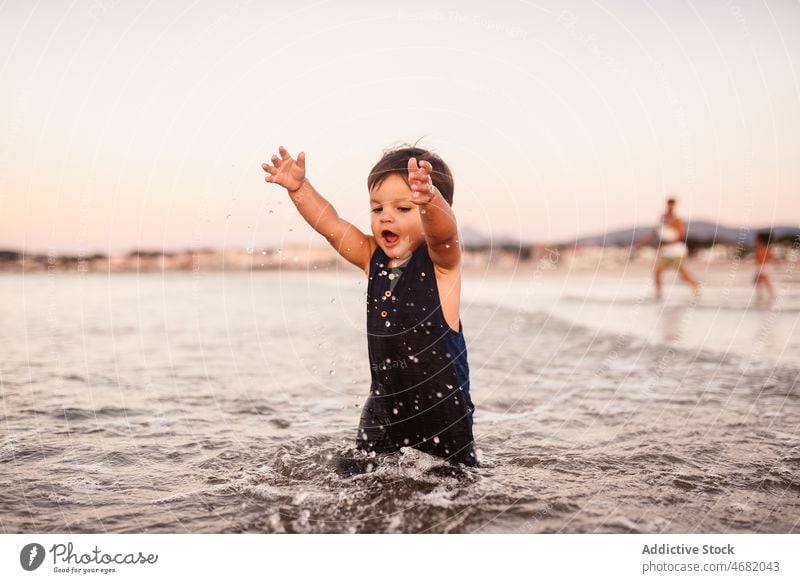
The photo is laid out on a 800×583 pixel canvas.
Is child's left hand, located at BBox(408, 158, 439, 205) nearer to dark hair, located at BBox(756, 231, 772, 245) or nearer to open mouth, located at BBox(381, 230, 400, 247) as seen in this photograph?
open mouth, located at BBox(381, 230, 400, 247)

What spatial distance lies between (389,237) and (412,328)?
0.42 meters

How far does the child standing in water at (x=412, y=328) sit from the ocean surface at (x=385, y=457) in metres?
0.14

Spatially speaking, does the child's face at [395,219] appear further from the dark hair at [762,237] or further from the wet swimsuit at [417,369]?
the dark hair at [762,237]

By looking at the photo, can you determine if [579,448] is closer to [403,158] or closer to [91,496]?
[403,158]

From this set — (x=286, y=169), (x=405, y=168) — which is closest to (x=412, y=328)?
(x=405, y=168)

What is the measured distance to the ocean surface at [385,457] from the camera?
2.68m

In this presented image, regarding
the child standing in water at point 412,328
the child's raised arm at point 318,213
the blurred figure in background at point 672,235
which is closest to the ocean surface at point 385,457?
the child standing in water at point 412,328

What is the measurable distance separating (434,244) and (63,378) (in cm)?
356

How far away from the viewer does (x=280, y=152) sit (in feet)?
10.4

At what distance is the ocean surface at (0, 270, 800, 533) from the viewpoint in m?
2.68

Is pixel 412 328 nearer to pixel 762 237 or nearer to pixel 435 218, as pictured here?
pixel 435 218

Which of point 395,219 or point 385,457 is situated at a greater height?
point 395,219

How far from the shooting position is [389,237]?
3025 millimetres
